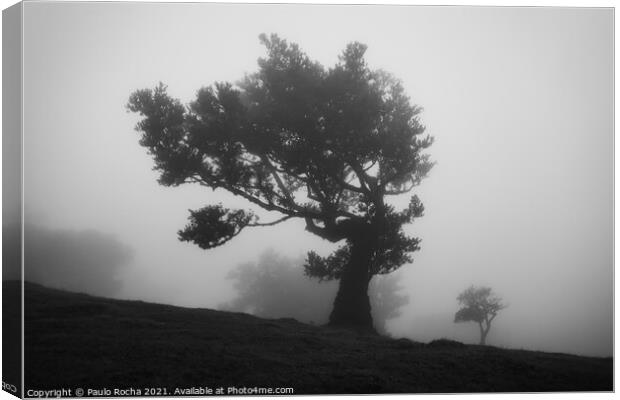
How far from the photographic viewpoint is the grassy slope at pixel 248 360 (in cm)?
1222

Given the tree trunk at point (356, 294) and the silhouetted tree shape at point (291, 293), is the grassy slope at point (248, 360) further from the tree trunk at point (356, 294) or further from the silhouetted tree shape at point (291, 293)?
the tree trunk at point (356, 294)

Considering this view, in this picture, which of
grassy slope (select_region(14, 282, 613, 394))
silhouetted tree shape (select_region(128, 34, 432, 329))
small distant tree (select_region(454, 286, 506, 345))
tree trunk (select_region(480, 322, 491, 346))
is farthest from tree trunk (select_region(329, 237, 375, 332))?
tree trunk (select_region(480, 322, 491, 346))

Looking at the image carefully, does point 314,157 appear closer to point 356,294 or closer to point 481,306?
point 356,294

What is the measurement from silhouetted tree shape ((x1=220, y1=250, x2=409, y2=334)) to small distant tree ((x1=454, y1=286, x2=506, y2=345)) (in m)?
1.68

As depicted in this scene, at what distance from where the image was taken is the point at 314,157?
18.7 metres

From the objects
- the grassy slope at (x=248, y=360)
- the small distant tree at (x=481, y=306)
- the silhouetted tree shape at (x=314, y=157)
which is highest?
the silhouetted tree shape at (x=314, y=157)

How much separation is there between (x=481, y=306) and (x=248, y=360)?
6.16 meters

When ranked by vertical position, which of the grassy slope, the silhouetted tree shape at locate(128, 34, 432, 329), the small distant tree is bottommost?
the grassy slope

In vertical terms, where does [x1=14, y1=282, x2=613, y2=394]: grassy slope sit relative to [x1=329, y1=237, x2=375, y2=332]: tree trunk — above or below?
below

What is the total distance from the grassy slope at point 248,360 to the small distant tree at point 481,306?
1038 millimetres

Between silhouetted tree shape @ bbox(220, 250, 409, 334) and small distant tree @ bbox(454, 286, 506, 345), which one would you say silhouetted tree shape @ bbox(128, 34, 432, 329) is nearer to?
silhouetted tree shape @ bbox(220, 250, 409, 334)

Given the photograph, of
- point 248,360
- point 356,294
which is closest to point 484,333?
point 356,294

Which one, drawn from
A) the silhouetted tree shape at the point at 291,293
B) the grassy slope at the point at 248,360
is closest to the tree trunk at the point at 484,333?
the grassy slope at the point at 248,360

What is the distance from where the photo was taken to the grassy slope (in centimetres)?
1222
